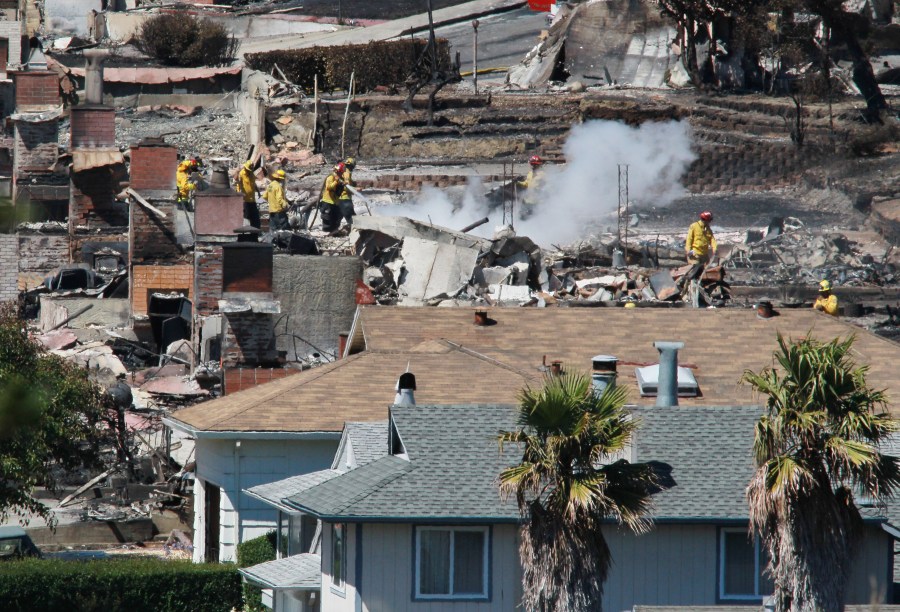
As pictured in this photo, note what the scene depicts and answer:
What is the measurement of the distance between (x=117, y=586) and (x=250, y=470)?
2.01 metres

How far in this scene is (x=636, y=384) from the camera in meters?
19.5

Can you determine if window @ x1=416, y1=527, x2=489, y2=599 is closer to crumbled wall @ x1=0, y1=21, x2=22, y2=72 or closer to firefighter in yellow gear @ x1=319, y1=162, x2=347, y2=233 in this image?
firefighter in yellow gear @ x1=319, y1=162, x2=347, y2=233

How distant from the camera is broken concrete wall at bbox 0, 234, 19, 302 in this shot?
103 feet

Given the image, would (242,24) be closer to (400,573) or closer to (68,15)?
(68,15)

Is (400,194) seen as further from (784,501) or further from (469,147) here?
(784,501)

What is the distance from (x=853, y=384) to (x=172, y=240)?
19.6 metres

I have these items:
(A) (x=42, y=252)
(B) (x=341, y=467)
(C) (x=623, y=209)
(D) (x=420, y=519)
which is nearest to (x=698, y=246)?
(C) (x=623, y=209)

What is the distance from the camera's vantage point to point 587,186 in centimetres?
4116

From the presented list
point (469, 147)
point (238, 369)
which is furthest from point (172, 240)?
point (469, 147)

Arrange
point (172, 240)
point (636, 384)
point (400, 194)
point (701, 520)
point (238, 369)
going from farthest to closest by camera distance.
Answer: point (400, 194) < point (172, 240) < point (238, 369) < point (636, 384) < point (701, 520)

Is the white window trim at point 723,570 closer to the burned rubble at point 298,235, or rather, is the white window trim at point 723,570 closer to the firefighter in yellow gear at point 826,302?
the burned rubble at point 298,235

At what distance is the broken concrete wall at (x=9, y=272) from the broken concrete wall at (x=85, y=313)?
1.13 meters

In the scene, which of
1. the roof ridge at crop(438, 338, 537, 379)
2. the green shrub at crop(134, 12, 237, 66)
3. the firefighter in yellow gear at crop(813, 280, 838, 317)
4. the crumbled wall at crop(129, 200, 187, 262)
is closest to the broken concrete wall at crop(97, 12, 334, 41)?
the green shrub at crop(134, 12, 237, 66)

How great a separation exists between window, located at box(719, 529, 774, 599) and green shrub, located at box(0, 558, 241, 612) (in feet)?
17.7
